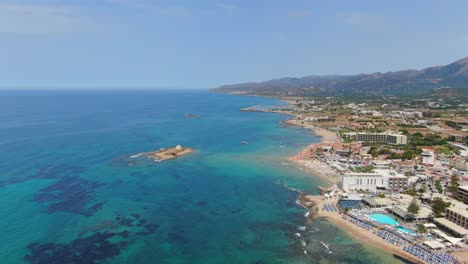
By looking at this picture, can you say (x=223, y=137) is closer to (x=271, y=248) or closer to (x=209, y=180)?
(x=209, y=180)

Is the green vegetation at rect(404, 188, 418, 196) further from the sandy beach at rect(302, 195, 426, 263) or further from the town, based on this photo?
the sandy beach at rect(302, 195, 426, 263)

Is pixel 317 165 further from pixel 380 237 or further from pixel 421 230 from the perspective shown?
pixel 380 237

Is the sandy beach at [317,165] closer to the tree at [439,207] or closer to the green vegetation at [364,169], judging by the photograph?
the green vegetation at [364,169]

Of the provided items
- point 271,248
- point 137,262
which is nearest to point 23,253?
point 137,262

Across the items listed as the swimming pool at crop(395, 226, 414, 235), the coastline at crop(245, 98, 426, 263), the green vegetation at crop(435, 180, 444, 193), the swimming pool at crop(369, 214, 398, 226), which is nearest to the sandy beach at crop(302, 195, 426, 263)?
the coastline at crop(245, 98, 426, 263)

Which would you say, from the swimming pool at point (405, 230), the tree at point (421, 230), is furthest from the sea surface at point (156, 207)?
the tree at point (421, 230)
